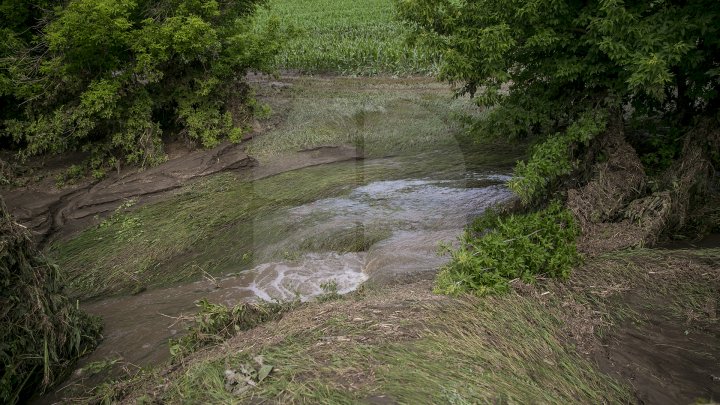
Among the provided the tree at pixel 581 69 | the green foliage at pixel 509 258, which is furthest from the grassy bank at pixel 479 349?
the tree at pixel 581 69

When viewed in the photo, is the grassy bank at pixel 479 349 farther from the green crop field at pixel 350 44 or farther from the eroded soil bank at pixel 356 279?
the green crop field at pixel 350 44

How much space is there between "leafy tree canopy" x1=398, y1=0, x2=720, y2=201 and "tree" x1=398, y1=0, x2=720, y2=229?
0.05ft

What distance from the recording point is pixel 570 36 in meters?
6.86

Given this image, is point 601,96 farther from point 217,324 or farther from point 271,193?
point 271,193

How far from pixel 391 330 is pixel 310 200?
5.84 metres

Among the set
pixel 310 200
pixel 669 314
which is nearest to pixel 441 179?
pixel 310 200

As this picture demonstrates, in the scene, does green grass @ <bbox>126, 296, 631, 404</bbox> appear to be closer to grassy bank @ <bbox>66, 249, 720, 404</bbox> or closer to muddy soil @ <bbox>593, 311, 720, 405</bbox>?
grassy bank @ <bbox>66, 249, 720, 404</bbox>

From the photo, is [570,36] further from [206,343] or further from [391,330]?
[206,343]

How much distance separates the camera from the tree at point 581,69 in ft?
20.2

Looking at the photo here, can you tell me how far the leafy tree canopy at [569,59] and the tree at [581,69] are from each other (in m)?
0.01

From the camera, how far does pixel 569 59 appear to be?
23.3 ft

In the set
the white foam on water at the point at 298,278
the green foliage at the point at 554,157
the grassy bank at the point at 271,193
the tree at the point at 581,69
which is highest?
the tree at the point at 581,69

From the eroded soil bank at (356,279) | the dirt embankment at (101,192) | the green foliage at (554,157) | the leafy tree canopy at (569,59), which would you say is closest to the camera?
the eroded soil bank at (356,279)

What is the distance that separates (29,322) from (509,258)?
4.83 m
